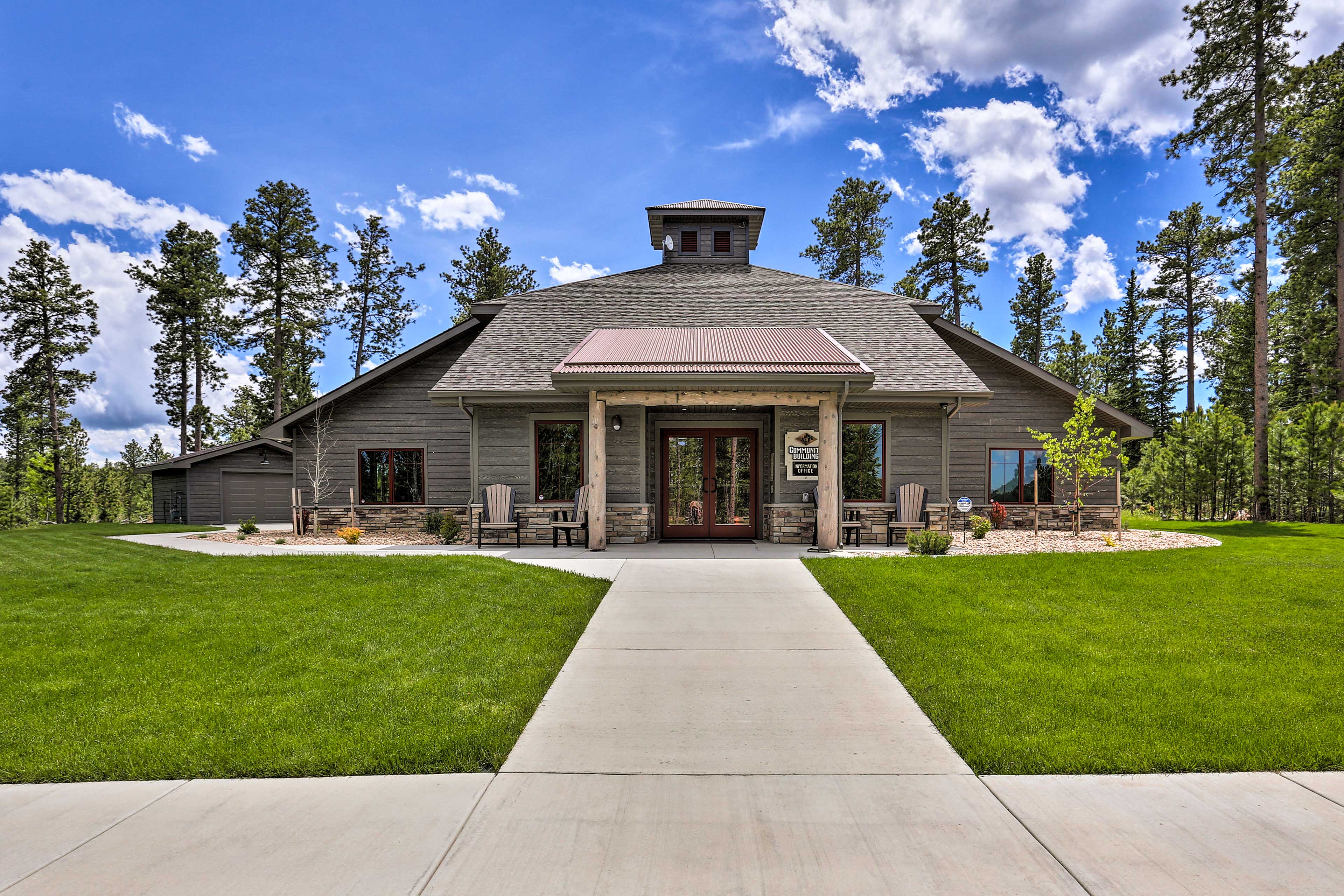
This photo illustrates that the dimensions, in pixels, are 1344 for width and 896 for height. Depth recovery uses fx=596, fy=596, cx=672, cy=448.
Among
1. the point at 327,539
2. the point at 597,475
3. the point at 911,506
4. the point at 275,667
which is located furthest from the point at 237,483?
the point at 911,506

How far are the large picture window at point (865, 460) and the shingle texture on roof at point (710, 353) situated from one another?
1889mm

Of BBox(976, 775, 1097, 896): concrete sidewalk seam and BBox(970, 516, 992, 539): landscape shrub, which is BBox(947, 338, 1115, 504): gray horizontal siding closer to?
BBox(970, 516, 992, 539): landscape shrub

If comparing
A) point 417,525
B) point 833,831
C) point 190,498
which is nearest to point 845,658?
point 833,831

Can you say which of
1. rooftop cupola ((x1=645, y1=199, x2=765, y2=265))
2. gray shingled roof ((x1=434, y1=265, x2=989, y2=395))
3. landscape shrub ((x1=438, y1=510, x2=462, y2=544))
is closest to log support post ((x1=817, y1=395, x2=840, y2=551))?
gray shingled roof ((x1=434, y1=265, x2=989, y2=395))

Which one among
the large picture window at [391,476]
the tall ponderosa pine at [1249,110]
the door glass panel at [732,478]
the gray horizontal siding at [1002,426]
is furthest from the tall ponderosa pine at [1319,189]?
the large picture window at [391,476]

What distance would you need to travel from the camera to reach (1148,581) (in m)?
7.09

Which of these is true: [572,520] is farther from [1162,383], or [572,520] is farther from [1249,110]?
[1162,383]

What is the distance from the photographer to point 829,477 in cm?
1002

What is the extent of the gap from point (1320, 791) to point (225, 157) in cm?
1942

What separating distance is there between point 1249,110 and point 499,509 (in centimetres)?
2053

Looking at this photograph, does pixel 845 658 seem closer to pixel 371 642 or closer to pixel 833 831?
pixel 833 831

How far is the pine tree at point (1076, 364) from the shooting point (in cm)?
2986

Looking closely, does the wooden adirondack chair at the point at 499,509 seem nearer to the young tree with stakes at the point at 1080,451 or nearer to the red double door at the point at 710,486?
the red double door at the point at 710,486

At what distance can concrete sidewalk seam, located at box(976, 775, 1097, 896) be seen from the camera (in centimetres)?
210
